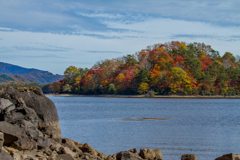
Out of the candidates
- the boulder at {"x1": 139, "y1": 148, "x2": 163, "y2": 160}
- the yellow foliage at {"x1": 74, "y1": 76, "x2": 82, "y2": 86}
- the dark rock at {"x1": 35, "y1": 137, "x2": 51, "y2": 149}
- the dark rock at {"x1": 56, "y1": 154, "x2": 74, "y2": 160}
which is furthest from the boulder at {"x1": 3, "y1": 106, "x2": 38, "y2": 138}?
the yellow foliage at {"x1": 74, "y1": 76, "x2": 82, "y2": 86}

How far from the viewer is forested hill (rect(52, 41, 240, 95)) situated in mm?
79688

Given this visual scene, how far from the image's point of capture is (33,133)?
845 centimetres

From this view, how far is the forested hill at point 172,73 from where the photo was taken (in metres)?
79.7

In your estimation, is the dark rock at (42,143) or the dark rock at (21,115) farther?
the dark rock at (21,115)

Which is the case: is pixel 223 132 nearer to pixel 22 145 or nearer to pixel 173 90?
pixel 22 145

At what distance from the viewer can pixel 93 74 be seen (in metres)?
110

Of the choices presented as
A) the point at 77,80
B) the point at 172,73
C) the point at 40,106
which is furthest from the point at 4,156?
the point at 77,80

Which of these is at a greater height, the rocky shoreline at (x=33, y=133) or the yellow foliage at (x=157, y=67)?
the yellow foliage at (x=157, y=67)

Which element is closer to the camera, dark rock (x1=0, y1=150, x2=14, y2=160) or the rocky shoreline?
dark rock (x1=0, y1=150, x2=14, y2=160)

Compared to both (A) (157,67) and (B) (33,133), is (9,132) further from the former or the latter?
(A) (157,67)

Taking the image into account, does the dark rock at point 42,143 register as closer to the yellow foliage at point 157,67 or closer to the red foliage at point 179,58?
the yellow foliage at point 157,67

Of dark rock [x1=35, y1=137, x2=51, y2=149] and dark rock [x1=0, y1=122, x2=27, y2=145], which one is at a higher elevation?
dark rock [x1=0, y1=122, x2=27, y2=145]

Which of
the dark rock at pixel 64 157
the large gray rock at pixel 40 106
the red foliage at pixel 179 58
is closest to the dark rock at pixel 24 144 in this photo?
the dark rock at pixel 64 157

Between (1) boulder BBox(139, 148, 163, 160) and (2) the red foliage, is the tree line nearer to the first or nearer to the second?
(2) the red foliage
